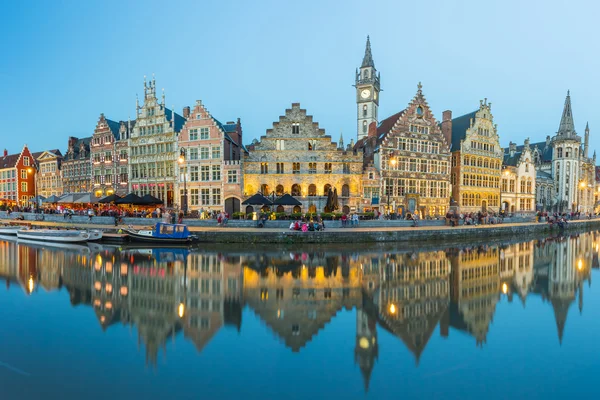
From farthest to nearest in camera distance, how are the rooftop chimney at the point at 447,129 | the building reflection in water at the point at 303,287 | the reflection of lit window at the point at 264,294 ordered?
the rooftop chimney at the point at 447,129 → the reflection of lit window at the point at 264,294 → the building reflection in water at the point at 303,287

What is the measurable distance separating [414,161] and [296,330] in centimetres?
3398

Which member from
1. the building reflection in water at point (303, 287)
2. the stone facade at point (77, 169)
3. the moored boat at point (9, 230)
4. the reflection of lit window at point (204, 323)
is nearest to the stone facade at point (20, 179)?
the stone facade at point (77, 169)

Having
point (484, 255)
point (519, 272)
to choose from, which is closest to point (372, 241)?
point (484, 255)

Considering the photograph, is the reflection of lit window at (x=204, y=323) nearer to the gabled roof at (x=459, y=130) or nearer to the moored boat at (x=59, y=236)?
the moored boat at (x=59, y=236)

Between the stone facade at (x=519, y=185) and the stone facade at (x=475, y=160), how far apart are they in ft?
9.89

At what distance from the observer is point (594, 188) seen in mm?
71250

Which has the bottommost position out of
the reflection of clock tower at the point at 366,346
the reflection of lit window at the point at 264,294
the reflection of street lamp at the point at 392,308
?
the reflection of clock tower at the point at 366,346

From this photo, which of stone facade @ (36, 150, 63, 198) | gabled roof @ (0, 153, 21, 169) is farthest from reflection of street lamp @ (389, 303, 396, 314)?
gabled roof @ (0, 153, 21, 169)

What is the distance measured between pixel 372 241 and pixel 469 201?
2608cm

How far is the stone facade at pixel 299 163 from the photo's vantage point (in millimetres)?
35656

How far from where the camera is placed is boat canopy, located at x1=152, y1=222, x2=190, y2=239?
2377cm

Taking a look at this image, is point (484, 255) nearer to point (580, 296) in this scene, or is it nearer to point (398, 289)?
point (580, 296)

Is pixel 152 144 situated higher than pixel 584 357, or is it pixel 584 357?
pixel 152 144

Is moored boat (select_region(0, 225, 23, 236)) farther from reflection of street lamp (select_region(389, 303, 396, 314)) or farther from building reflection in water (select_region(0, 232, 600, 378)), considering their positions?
reflection of street lamp (select_region(389, 303, 396, 314))
